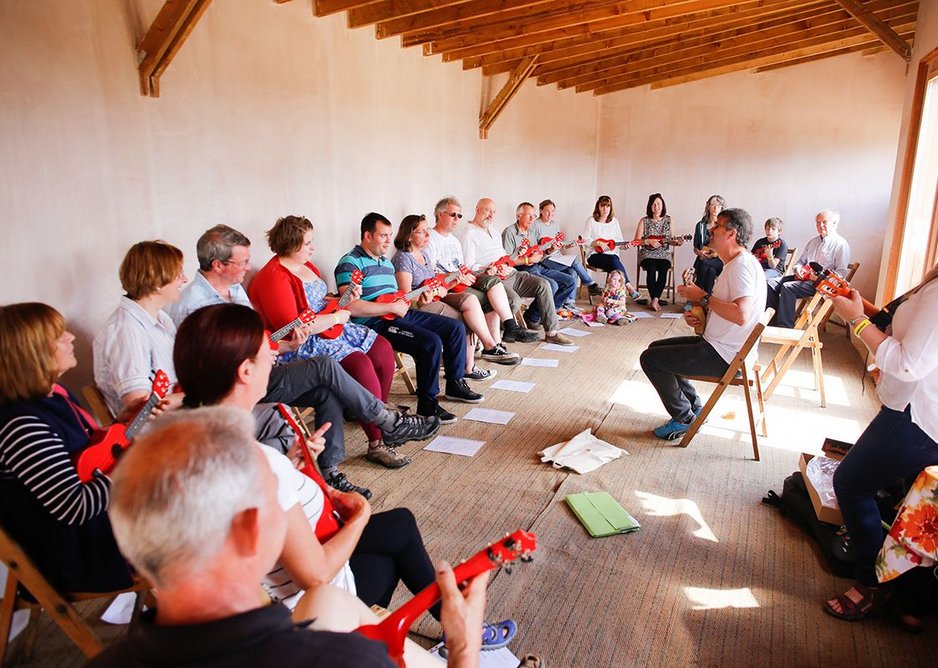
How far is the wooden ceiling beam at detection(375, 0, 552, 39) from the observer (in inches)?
161

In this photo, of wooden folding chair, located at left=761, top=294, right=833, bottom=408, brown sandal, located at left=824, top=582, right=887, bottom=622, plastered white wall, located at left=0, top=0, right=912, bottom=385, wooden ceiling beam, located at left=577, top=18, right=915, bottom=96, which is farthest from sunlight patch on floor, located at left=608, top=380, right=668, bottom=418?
wooden ceiling beam, located at left=577, top=18, right=915, bottom=96

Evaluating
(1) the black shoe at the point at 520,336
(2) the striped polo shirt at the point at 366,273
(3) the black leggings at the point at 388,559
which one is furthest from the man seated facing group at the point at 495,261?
(3) the black leggings at the point at 388,559

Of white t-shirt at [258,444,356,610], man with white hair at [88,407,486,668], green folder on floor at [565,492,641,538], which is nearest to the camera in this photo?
man with white hair at [88,407,486,668]

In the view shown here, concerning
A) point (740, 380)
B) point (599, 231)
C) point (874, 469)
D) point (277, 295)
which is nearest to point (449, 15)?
point (277, 295)

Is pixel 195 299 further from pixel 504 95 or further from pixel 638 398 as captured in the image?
pixel 504 95

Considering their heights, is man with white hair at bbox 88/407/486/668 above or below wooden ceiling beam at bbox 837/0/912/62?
below

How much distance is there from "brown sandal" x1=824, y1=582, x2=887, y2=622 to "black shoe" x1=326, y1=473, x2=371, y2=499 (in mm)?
1841

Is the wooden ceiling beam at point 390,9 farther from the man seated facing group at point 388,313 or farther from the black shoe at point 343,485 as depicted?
the black shoe at point 343,485

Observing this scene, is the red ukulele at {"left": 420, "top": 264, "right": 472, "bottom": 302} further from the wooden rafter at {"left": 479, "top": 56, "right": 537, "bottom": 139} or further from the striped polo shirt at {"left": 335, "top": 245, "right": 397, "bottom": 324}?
the wooden rafter at {"left": 479, "top": 56, "right": 537, "bottom": 139}

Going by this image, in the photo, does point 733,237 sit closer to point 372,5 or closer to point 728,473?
point 728,473

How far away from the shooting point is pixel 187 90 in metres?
2.99

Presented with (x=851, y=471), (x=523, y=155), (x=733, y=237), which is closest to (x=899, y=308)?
(x=851, y=471)

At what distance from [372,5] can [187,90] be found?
161 centimetres

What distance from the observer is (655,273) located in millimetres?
6965
